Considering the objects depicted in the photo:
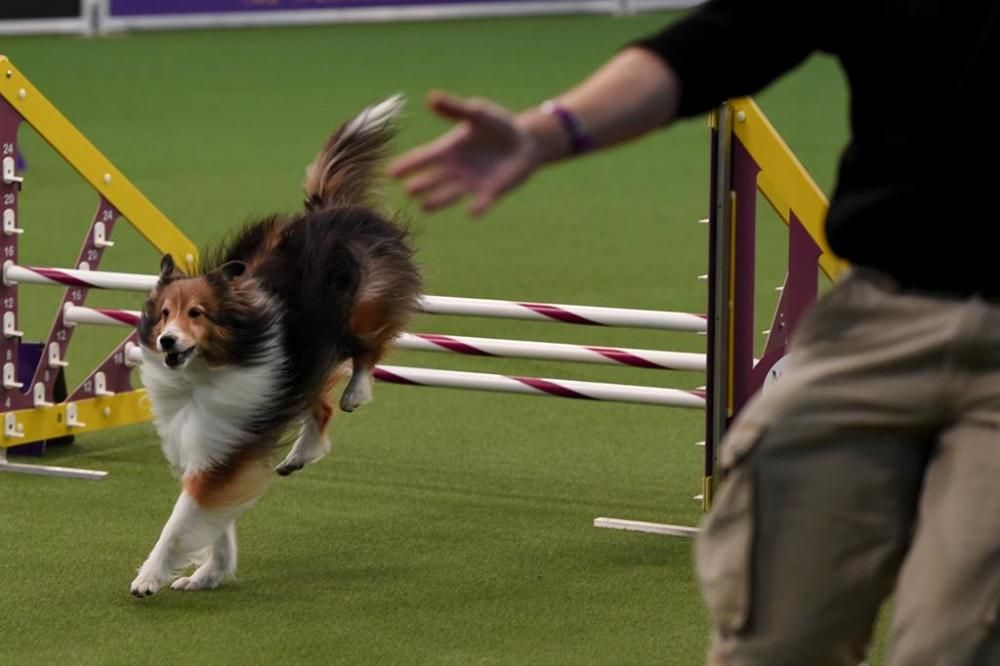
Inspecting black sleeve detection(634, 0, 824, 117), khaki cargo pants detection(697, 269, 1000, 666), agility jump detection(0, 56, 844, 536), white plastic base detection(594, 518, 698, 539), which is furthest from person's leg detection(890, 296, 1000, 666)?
white plastic base detection(594, 518, 698, 539)

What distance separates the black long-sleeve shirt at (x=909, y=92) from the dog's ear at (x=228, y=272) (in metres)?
2.63

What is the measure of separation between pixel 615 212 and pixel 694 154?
225cm

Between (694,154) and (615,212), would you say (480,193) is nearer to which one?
(615,212)

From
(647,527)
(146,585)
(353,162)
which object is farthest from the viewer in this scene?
(353,162)

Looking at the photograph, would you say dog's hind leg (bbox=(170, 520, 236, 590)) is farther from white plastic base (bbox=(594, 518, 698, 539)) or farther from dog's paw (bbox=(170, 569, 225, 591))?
white plastic base (bbox=(594, 518, 698, 539))

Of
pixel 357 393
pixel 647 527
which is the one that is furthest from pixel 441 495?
pixel 647 527

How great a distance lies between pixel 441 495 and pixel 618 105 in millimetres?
3487

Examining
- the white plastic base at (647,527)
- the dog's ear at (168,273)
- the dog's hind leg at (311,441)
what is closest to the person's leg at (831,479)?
the dog's ear at (168,273)

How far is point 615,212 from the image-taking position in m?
10.6

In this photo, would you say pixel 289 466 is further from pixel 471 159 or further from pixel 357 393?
pixel 471 159

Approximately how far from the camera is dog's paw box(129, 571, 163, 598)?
177 inches

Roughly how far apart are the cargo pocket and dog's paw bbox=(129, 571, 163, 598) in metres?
2.42

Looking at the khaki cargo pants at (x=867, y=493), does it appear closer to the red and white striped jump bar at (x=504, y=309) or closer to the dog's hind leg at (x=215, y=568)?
the dog's hind leg at (x=215, y=568)

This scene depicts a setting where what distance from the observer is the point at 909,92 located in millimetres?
2168
